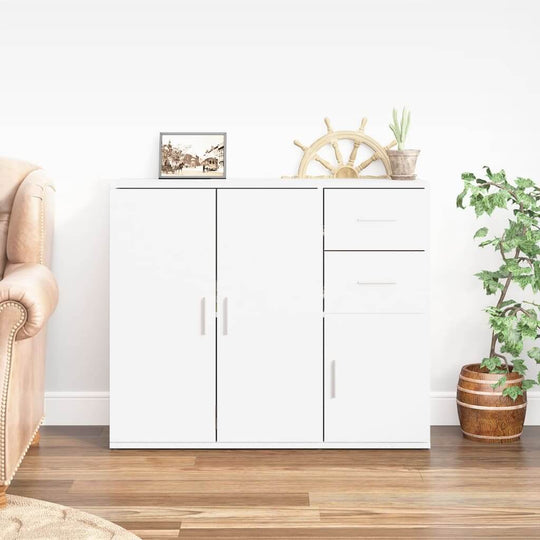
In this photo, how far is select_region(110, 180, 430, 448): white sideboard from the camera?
10.3 feet

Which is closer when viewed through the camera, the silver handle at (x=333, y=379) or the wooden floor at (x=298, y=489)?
the wooden floor at (x=298, y=489)

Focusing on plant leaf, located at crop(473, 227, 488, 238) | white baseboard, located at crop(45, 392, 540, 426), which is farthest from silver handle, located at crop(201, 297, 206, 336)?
plant leaf, located at crop(473, 227, 488, 238)

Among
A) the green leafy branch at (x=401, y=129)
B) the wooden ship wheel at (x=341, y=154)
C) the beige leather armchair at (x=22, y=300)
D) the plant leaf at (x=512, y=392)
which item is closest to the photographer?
the beige leather armchair at (x=22, y=300)

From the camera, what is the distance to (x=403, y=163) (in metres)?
3.32

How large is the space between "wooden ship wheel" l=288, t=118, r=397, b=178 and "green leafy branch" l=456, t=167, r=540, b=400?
0.42 meters

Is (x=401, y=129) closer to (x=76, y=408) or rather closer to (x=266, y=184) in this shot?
(x=266, y=184)

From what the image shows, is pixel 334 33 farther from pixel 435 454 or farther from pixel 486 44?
pixel 435 454

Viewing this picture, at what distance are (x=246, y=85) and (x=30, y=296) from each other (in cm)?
150

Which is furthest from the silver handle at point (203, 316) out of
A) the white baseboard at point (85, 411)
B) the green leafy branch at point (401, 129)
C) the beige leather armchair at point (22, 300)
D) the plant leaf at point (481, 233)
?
the plant leaf at point (481, 233)

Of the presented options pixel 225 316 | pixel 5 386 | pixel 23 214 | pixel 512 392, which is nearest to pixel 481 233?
pixel 512 392

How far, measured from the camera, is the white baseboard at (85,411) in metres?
3.57

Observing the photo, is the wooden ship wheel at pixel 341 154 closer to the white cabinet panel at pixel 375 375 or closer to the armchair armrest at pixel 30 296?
the white cabinet panel at pixel 375 375

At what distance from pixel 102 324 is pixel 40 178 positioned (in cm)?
77

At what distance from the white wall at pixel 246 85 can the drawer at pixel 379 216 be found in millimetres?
468
